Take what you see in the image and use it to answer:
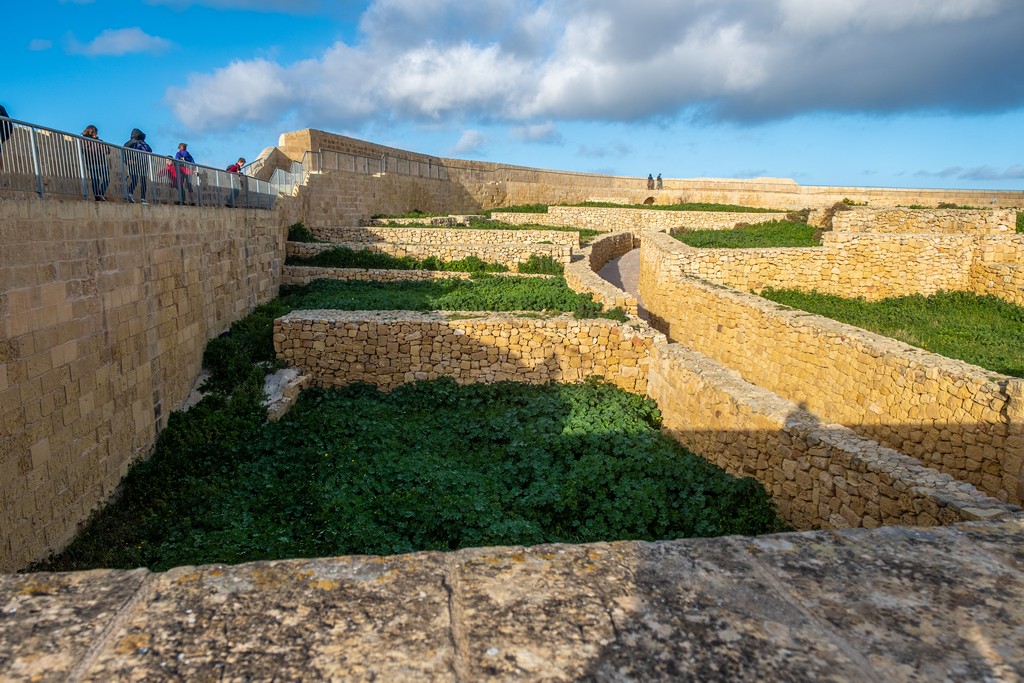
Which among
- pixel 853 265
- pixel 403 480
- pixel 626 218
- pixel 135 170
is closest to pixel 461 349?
pixel 403 480

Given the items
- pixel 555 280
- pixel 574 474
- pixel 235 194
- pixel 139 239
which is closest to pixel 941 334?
pixel 574 474

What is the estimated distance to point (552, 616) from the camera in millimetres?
1816

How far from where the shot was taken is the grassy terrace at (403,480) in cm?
573

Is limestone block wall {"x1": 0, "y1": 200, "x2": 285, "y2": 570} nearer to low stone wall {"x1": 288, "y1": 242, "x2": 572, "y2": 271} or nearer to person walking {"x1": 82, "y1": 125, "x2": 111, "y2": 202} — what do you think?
person walking {"x1": 82, "y1": 125, "x2": 111, "y2": 202}

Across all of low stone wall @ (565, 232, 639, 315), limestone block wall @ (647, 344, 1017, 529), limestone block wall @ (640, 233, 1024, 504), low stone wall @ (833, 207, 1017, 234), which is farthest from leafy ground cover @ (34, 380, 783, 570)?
low stone wall @ (833, 207, 1017, 234)

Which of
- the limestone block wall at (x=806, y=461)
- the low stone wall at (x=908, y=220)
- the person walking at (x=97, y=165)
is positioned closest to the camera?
the limestone block wall at (x=806, y=461)

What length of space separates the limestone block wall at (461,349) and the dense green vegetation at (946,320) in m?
4.08

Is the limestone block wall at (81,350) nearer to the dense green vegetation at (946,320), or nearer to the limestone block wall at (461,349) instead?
the limestone block wall at (461,349)

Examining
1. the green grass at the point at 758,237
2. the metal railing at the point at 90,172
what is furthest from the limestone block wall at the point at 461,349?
the green grass at the point at 758,237

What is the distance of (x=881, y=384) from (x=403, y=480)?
6.00 m

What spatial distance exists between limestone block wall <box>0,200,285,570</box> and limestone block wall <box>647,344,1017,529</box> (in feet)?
22.9

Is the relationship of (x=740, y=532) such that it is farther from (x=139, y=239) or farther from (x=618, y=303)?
(x=139, y=239)

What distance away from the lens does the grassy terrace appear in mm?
5727

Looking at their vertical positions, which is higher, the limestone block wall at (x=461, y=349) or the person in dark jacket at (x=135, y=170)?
the person in dark jacket at (x=135, y=170)
